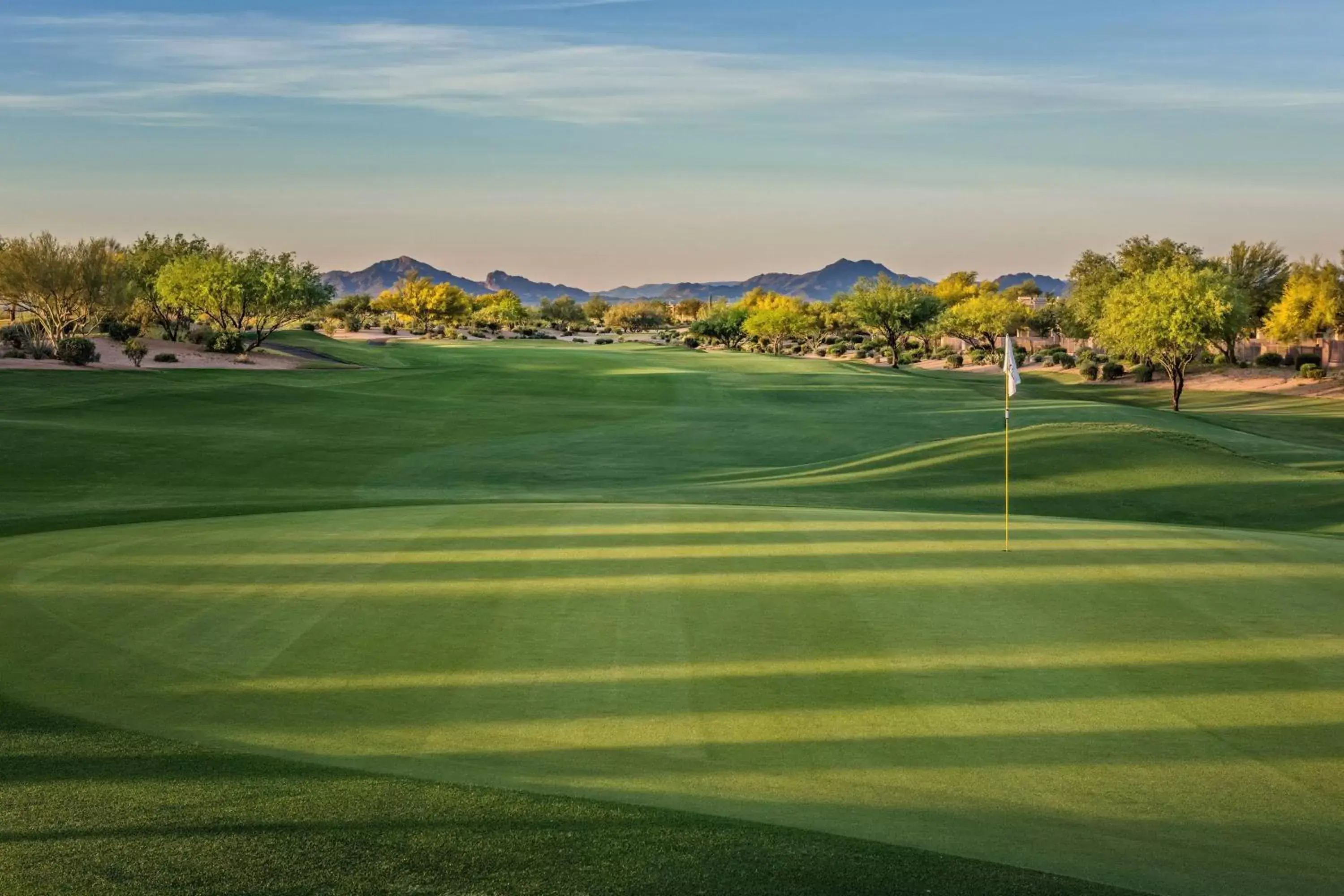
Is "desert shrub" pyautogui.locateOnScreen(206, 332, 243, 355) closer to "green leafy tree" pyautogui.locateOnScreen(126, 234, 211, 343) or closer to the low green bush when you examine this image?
"green leafy tree" pyautogui.locateOnScreen(126, 234, 211, 343)

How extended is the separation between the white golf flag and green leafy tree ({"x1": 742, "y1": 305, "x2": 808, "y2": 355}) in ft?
345

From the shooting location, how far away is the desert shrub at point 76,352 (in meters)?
51.0

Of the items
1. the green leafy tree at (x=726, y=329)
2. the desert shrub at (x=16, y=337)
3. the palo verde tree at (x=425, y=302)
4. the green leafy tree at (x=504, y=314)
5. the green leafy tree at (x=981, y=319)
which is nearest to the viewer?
the desert shrub at (x=16, y=337)

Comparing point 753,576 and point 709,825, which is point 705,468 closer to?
point 753,576

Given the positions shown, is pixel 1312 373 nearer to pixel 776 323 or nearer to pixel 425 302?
pixel 776 323

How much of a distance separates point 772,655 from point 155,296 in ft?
231

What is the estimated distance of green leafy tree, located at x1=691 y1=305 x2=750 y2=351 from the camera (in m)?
134

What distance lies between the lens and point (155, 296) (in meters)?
71.1

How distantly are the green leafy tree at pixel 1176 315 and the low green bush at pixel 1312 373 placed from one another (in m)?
10.2

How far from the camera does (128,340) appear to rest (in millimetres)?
57406

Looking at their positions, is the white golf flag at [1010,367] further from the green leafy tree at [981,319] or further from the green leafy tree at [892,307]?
the green leafy tree at [981,319]

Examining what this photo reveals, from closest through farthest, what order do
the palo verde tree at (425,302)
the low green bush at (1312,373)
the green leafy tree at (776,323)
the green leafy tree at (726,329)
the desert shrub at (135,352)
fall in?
the desert shrub at (135,352) → the low green bush at (1312,373) → the green leafy tree at (776,323) → the green leafy tree at (726,329) → the palo verde tree at (425,302)

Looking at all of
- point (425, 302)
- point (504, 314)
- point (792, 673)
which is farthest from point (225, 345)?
point (504, 314)

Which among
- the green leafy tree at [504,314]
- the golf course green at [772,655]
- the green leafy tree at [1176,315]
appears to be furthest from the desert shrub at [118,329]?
the green leafy tree at [504,314]
